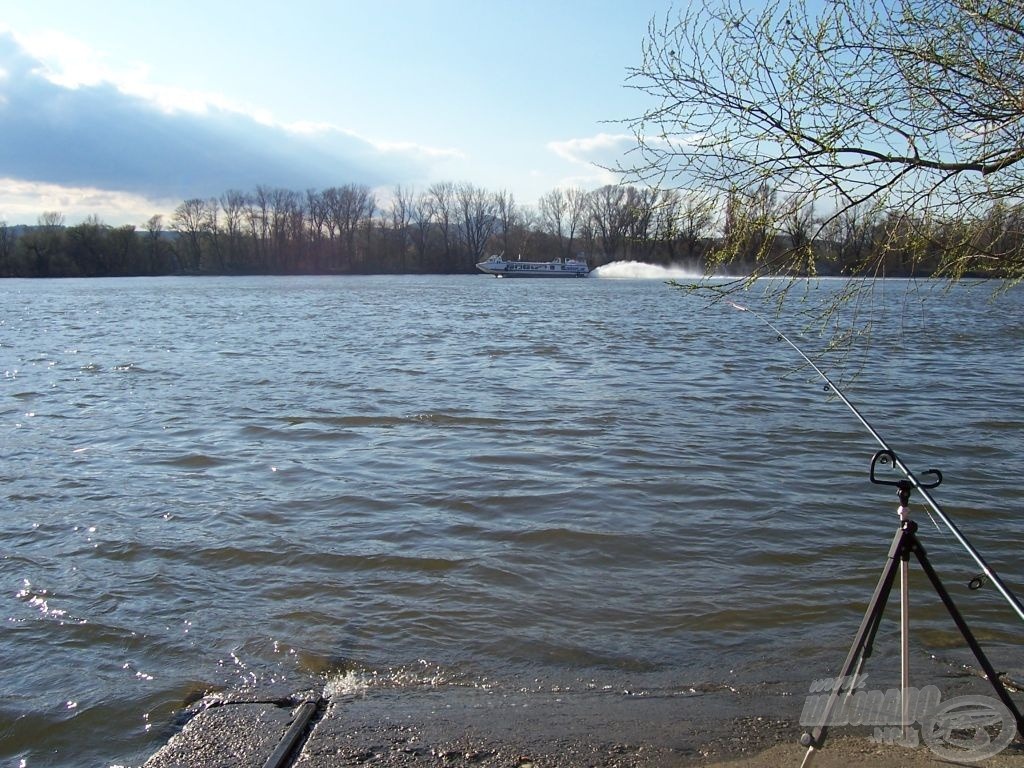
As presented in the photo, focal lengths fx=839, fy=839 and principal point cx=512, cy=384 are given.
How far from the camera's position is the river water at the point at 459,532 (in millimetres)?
5633

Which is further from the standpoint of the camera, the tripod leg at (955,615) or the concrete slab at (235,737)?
the concrete slab at (235,737)

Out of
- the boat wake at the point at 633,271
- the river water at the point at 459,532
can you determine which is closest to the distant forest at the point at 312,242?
the boat wake at the point at 633,271

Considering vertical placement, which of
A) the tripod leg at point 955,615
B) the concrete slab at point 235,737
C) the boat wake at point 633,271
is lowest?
the concrete slab at point 235,737

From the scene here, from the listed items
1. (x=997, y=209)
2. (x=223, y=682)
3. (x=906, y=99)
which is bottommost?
(x=223, y=682)

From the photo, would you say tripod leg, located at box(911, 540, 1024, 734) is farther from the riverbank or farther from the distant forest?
the distant forest

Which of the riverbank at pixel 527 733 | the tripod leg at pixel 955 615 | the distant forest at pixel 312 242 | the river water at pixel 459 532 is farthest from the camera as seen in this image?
the distant forest at pixel 312 242

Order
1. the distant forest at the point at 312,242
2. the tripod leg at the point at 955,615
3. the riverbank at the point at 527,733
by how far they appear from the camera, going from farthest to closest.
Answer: the distant forest at the point at 312,242 → the riverbank at the point at 527,733 → the tripod leg at the point at 955,615

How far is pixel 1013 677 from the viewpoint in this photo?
5137 millimetres

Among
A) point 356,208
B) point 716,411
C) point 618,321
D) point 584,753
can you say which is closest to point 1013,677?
point 584,753

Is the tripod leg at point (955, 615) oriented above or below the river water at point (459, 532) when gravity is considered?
above

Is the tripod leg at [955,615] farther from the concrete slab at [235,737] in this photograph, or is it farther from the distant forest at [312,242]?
the distant forest at [312,242]

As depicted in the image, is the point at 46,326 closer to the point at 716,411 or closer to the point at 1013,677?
the point at 716,411

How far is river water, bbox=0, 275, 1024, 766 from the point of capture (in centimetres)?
563

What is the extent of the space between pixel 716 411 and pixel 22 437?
1104 cm
